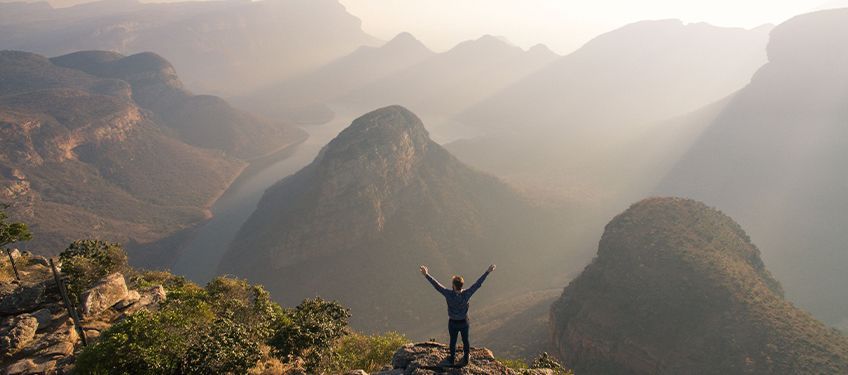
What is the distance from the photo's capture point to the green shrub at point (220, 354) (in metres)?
13.7

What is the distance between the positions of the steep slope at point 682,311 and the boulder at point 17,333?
4796 centimetres

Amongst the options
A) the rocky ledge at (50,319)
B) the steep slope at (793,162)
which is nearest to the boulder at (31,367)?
the rocky ledge at (50,319)

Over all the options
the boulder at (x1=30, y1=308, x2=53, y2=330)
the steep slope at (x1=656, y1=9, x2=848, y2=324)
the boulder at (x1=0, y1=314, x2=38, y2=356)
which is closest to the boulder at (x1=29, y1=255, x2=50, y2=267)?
→ the boulder at (x1=30, y1=308, x2=53, y2=330)

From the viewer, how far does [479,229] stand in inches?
3890

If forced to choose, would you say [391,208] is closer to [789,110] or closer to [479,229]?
[479,229]

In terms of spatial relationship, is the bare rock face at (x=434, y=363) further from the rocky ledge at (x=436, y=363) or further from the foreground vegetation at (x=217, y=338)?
the foreground vegetation at (x=217, y=338)

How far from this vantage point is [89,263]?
852 inches

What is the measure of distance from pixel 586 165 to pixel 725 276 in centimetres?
11677

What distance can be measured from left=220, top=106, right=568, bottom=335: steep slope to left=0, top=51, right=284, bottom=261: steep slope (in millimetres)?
42552

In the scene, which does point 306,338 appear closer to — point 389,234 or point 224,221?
point 389,234

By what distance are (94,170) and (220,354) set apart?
15517 cm

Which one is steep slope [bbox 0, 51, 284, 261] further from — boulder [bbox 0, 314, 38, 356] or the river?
boulder [bbox 0, 314, 38, 356]

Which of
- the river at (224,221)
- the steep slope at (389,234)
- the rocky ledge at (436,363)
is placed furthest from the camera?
A: the river at (224,221)

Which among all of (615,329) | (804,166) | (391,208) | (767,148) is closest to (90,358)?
(615,329)
